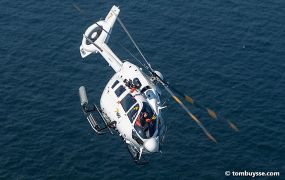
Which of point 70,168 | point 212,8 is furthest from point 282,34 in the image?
point 70,168

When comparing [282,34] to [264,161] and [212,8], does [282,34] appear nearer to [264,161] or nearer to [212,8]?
[212,8]

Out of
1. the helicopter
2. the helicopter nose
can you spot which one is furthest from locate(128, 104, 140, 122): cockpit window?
the helicopter nose

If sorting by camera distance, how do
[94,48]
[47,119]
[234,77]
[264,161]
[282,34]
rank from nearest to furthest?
[94,48]
[264,161]
[47,119]
[234,77]
[282,34]

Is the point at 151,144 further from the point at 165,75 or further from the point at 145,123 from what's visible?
the point at 165,75

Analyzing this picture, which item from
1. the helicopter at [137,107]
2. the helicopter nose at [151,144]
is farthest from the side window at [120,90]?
the helicopter nose at [151,144]

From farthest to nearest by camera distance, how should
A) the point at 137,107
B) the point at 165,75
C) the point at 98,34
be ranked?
1. the point at 165,75
2. the point at 98,34
3. the point at 137,107

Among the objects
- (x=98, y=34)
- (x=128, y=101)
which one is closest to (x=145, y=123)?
(x=128, y=101)
